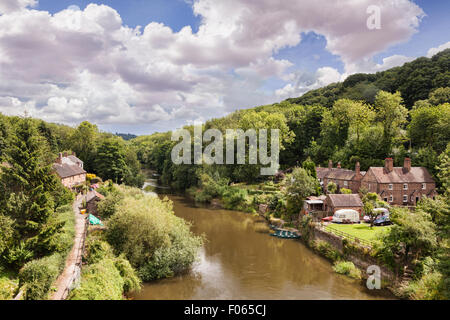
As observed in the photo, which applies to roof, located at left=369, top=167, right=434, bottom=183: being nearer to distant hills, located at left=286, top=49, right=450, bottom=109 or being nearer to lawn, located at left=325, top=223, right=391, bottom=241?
lawn, located at left=325, top=223, right=391, bottom=241

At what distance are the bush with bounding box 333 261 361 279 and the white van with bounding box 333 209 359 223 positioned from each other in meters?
7.28

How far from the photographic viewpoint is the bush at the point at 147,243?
2080 centimetres

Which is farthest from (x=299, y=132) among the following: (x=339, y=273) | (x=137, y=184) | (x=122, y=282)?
(x=122, y=282)

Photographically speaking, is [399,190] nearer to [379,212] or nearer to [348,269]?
[379,212]

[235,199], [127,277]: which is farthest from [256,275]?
[235,199]

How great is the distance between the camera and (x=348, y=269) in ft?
74.6

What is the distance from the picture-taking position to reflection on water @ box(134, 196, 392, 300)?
1952 cm

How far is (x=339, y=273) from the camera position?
75.4ft

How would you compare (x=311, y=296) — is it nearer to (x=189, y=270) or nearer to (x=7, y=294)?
(x=189, y=270)

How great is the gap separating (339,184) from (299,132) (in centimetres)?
2909

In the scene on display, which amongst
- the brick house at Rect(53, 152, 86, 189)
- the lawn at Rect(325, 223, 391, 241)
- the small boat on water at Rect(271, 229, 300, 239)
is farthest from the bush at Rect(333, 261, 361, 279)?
the brick house at Rect(53, 152, 86, 189)

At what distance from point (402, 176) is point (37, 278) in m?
40.6

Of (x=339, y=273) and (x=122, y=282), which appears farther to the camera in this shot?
(x=339, y=273)
